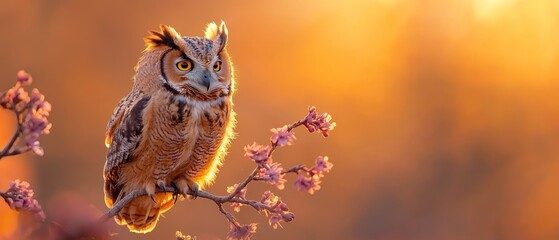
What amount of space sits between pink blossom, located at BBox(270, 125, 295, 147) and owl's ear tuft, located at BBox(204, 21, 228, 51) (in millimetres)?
977

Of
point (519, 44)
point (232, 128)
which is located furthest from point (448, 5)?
point (232, 128)

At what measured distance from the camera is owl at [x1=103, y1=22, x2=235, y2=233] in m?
2.35

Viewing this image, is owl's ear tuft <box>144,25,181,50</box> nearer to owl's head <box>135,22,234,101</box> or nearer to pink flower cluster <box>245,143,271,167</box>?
owl's head <box>135,22,234,101</box>

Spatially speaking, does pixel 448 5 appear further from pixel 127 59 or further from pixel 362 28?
pixel 127 59

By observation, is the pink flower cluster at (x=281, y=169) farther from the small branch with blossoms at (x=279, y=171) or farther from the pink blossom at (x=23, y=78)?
the pink blossom at (x=23, y=78)

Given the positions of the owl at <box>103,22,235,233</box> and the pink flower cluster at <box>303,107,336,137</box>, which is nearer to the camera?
the pink flower cluster at <box>303,107,336,137</box>

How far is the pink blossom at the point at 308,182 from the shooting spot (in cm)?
145

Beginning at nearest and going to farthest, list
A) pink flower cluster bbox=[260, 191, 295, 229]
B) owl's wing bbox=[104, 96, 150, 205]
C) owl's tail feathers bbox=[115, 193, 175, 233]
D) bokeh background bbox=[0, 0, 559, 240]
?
pink flower cluster bbox=[260, 191, 295, 229] < owl's wing bbox=[104, 96, 150, 205] < owl's tail feathers bbox=[115, 193, 175, 233] < bokeh background bbox=[0, 0, 559, 240]

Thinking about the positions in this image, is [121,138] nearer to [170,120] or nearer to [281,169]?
[170,120]

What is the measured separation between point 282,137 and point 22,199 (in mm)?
503

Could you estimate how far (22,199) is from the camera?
1.05m

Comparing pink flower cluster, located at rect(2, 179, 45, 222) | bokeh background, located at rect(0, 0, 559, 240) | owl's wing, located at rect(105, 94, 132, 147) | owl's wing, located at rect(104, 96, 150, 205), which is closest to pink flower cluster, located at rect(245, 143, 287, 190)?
pink flower cluster, located at rect(2, 179, 45, 222)

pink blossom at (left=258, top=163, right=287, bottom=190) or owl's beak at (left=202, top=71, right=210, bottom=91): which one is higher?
owl's beak at (left=202, top=71, right=210, bottom=91)

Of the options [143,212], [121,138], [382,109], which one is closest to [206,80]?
[121,138]
